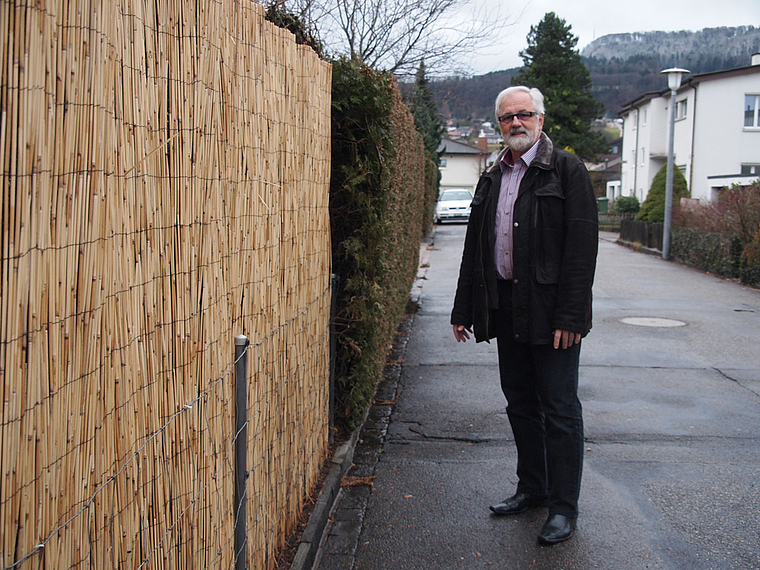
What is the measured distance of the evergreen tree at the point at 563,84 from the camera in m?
51.2

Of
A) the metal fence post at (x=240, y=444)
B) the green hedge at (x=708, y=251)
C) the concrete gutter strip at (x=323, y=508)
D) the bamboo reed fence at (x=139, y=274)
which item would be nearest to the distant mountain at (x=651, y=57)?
the green hedge at (x=708, y=251)

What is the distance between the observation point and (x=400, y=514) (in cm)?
418

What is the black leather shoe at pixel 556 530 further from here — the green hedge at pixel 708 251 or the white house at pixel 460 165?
the white house at pixel 460 165

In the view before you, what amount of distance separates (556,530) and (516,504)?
396 mm

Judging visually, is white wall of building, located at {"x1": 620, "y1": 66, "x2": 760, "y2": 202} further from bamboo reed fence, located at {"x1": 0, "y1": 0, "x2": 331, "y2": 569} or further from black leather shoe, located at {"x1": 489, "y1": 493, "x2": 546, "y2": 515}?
bamboo reed fence, located at {"x1": 0, "y1": 0, "x2": 331, "y2": 569}

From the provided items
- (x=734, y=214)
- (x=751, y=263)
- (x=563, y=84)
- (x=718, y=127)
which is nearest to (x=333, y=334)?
(x=751, y=263)

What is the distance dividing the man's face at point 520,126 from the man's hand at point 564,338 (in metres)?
0.95

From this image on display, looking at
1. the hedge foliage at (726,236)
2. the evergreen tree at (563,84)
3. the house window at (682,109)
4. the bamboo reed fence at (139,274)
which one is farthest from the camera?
the evergreen tree at (563,84)

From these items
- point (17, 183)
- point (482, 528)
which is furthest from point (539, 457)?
point (17, 183)

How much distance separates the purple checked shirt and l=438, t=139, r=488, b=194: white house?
67.9 meters

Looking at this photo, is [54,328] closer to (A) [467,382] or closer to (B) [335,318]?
(B) [335,318]

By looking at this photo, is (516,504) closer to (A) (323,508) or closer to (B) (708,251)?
(A) (323,508)

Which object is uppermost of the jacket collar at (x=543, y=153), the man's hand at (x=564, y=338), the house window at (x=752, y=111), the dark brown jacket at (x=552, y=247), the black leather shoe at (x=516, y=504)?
the house window at (x=752, y=111)

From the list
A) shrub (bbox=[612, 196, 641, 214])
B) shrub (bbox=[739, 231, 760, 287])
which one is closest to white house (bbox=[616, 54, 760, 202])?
shrub (bbox=[612, 196, 641, 214])
